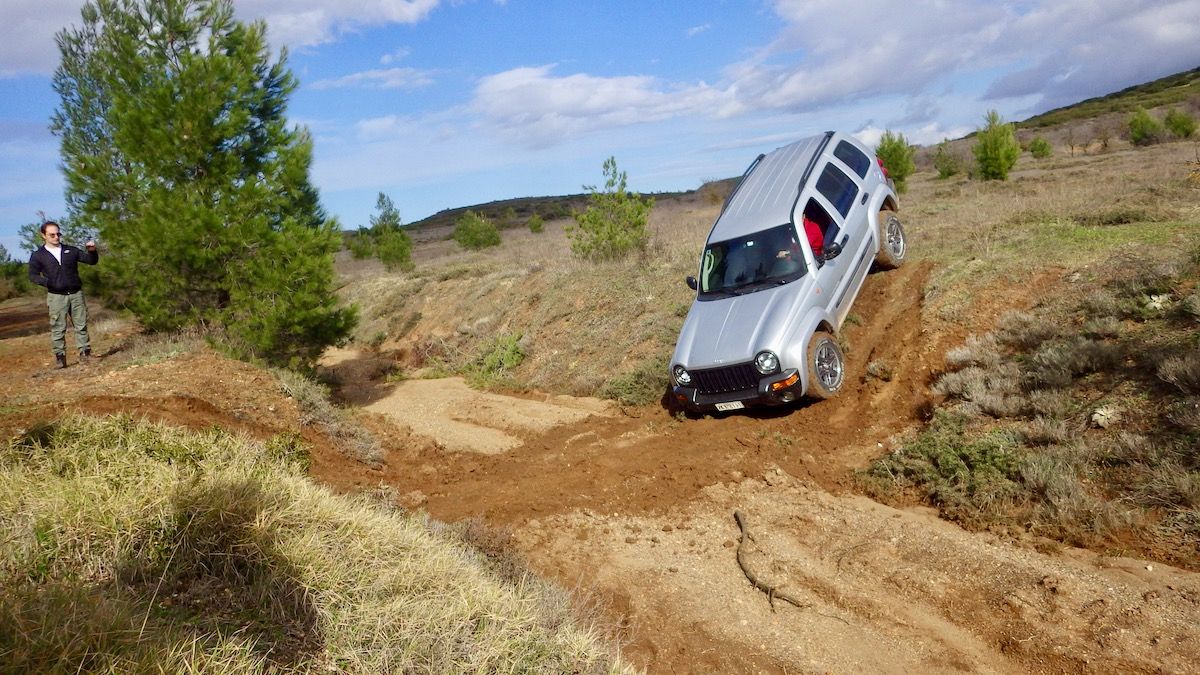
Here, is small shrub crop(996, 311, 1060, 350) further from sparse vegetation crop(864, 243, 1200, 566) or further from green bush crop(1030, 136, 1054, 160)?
green bush crop(1030, 136, 1054, 160)

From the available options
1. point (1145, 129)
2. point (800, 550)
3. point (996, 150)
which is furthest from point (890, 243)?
point (1145, 129)

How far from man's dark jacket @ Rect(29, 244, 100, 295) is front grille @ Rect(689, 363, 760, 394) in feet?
28.1

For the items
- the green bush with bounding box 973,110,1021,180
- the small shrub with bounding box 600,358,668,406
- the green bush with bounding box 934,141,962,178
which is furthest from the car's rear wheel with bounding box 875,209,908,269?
the green bush with bounding box 934,141,962,178

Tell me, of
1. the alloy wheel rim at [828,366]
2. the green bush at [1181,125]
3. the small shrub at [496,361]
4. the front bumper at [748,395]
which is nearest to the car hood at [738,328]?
the front bumper at [748,395]

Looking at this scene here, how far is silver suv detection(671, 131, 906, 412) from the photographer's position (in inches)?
288

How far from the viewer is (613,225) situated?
58.2ft

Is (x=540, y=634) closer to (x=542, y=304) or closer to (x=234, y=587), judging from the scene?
(x=234, y=587)

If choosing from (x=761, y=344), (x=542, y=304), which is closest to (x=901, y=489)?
(x=761, y=344)

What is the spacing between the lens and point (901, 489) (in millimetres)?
5777

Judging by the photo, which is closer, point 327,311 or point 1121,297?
point 1121,297

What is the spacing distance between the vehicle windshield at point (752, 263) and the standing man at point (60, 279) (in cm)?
853

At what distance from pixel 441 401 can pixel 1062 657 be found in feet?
31.0

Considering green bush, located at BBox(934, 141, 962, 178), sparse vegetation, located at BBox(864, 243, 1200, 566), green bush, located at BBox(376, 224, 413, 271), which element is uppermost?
green bush, located at BBox(934, 141, 962, 178)

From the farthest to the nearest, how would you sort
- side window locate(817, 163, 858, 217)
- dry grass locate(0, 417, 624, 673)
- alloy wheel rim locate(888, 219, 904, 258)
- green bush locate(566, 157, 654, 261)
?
green bush locate(566, 157, 654, 261) < alloy wheel rim locate(888, 219, 904, 258) < side window locate(817, 163, 858, 217) < dry grass locate(0, 417, 624, 673)
